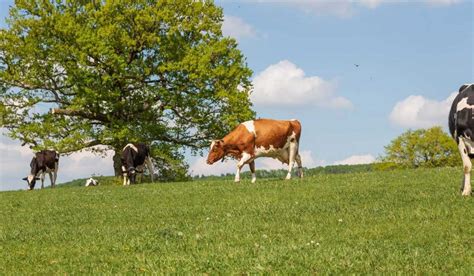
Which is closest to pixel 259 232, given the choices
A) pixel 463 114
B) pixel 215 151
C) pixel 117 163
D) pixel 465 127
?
pixel 465 127

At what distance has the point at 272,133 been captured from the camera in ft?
90.0

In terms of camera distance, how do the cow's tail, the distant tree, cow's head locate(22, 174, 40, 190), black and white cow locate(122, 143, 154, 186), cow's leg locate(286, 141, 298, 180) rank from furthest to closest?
the distant tree → cow's head locate(22, 174, 40, 190) → black and white cow locate(122, 143, 154, 186) → the cow's tail → cow's leg locate(286, 141, 298, 180)

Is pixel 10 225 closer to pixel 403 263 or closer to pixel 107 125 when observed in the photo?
pixel 403 263

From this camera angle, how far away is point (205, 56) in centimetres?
4534

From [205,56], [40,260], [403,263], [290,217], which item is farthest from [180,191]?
[205,56]

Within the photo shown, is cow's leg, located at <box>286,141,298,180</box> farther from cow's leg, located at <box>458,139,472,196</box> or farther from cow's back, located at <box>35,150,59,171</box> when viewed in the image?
cow's back, located at <box>35,150,59,171</box>

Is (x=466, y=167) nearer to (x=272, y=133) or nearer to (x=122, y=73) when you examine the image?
(x=272, y=133)

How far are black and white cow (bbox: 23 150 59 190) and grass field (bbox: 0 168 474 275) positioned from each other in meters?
20.6

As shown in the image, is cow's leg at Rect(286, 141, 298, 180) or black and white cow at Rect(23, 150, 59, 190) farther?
black and white cow at Rect(23, 150, 59, 190)

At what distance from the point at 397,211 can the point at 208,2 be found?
37378mm

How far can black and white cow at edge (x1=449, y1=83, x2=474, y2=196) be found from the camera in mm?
16656

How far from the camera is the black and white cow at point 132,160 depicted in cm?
3891

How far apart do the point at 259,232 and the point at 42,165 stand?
3234cm

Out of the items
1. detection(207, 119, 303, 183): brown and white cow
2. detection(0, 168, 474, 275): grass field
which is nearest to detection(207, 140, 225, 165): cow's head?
detection(207, 119, 303, 183): brown and white cow
